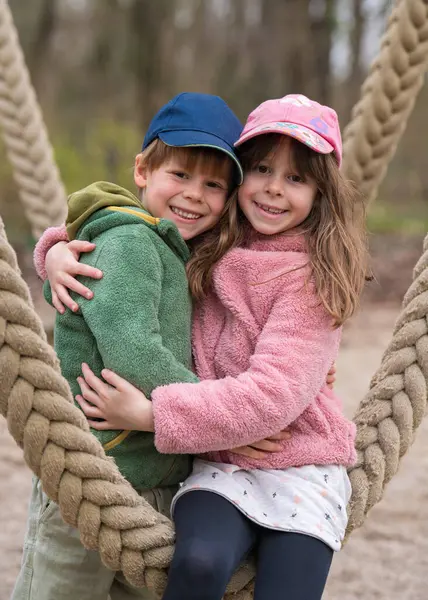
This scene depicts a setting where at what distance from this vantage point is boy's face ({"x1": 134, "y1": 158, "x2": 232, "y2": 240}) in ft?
4.03

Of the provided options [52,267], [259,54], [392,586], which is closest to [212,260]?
[52,267]

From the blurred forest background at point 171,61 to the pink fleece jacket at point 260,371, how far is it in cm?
554

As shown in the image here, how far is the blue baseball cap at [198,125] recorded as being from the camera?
1.21m

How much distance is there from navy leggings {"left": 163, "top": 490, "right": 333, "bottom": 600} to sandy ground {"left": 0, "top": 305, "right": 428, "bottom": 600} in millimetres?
1053

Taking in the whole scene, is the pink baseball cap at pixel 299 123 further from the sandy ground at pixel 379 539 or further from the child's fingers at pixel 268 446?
the sandy ground at pixel 379 539

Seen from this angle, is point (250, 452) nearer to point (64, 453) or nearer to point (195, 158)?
point (64, 453)

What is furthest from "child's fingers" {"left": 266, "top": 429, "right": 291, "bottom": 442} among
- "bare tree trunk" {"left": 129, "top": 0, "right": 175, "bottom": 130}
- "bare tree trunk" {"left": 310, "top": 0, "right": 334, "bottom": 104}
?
"bare tree trunk" {"left": 129, "top": 0, "right": 175, "bottom": 130}

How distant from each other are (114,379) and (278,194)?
36 cm

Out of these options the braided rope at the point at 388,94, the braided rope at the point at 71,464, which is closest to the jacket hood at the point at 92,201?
the braided rope at the point at 71,464

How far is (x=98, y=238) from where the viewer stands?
1158 millimetres

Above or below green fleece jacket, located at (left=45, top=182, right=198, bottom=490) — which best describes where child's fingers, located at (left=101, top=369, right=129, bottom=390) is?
below

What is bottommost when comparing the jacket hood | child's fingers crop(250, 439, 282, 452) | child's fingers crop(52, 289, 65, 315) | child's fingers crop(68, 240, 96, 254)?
child's fingers crop(250, 439, 282, 452)

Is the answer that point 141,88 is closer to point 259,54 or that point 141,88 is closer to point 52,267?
point 259,54

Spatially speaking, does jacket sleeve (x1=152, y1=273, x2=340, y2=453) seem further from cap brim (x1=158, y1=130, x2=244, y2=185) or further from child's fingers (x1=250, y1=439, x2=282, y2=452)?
cap brim (x1=158, y1=130, x2=244, y2=185)
